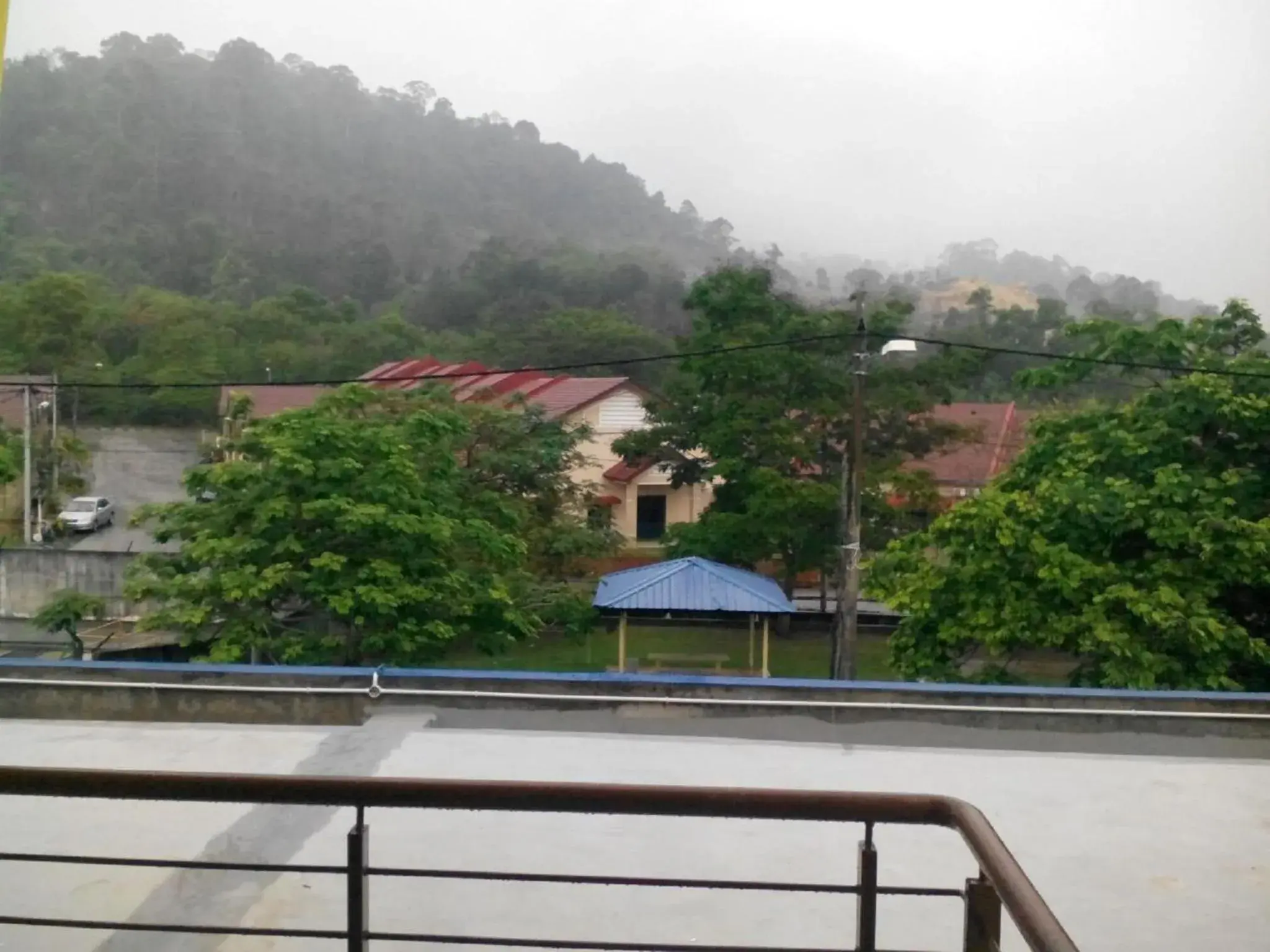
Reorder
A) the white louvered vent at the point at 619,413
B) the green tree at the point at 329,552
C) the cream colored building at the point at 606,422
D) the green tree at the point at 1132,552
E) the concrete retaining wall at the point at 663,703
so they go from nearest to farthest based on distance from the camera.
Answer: the concrete retaining wall at the point at 663,703, the green tree at the point at 1132,552, the green tree at the point at 329,552, the cream colored building at the point at 606,422, the white louvered vent at the point at 619,413

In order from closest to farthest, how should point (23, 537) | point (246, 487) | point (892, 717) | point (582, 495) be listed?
point (892, 717) < point (246, 487) < point (582, 495) < point (23, 537)

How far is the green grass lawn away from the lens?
9.66 meters

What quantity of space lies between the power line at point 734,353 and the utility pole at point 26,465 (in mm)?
629

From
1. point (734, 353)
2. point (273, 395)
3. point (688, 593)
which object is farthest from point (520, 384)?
point (688, 593)

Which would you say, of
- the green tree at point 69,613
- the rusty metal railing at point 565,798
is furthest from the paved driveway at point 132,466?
the rusty metal railing at point 565,798

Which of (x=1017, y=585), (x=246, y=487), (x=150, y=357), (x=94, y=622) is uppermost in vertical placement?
(x=150, y=357)

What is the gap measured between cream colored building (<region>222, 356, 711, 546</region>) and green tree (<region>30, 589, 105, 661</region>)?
8.86ft

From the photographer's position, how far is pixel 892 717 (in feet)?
11.9

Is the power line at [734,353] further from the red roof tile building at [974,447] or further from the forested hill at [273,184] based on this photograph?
the forested hill at [273,184]

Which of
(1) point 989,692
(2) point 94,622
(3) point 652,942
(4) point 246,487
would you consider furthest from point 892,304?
(3) point 652,942

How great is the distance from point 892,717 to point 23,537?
10.4m

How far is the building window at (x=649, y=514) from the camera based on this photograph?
11.3 m

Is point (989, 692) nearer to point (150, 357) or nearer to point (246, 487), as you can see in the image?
point (246, 487)

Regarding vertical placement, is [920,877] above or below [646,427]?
below
